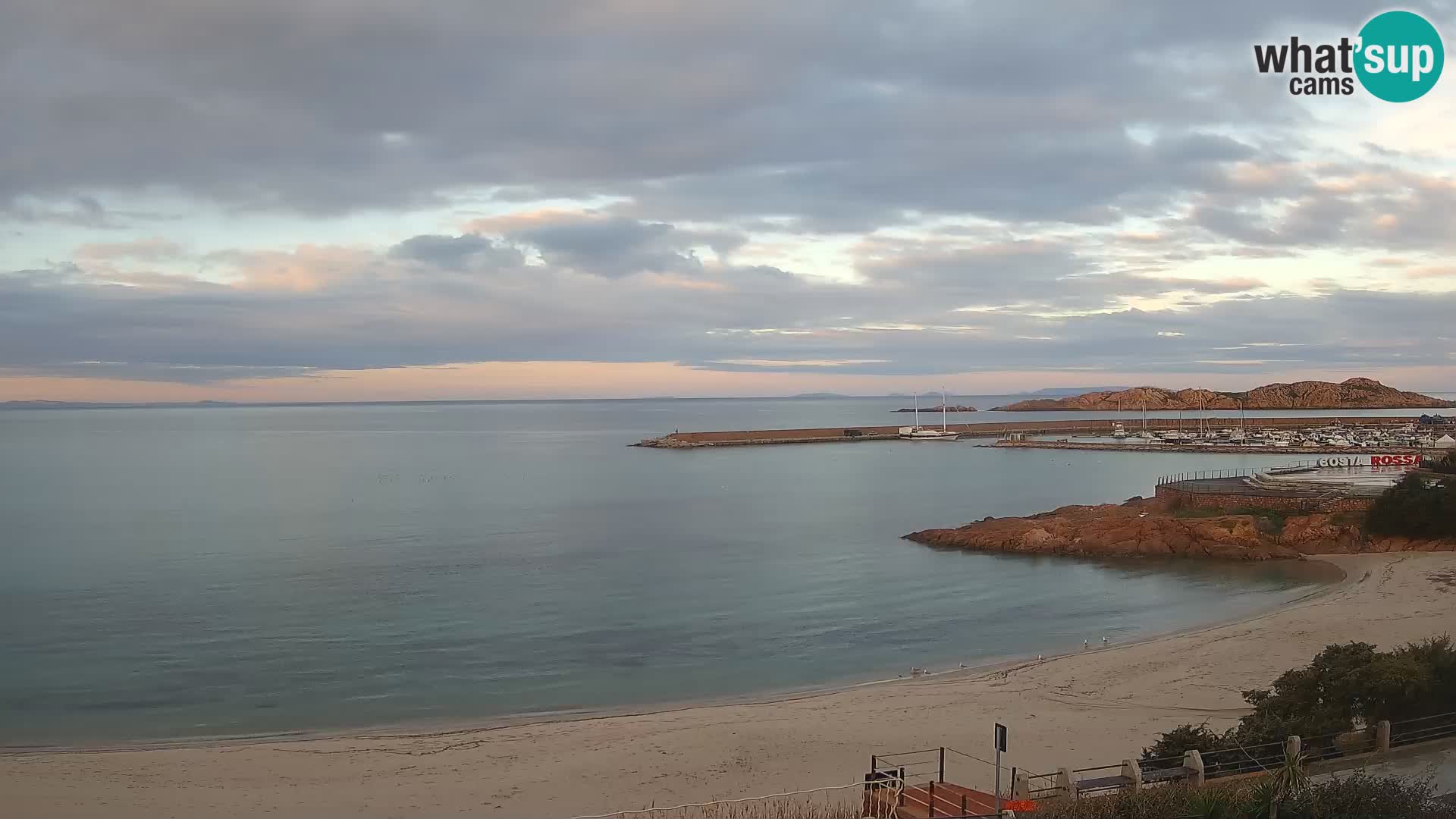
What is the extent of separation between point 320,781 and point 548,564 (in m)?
23.6

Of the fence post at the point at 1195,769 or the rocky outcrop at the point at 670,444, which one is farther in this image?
the rocky outcrop at the point at 670,444

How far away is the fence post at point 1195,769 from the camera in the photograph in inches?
436

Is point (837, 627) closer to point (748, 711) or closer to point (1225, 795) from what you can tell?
point (748, 711)

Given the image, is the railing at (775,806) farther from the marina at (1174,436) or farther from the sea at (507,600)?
the marina at (1174,436)

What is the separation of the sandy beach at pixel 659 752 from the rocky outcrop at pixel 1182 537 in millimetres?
16096

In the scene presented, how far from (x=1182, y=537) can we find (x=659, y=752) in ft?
96.1

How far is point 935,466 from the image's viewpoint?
3634 inches

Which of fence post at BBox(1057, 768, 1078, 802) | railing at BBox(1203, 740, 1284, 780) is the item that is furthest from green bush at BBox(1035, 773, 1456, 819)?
railing at BBox(1203, 740, 1284, 780)

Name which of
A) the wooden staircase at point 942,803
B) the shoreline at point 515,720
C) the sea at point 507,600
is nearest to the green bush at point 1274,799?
the wooden staircase at point 942,803

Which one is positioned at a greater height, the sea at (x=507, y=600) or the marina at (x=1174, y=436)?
the marina at (x=1174, y=436)

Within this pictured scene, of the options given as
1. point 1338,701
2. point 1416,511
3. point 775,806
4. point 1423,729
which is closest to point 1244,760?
point 1338,701

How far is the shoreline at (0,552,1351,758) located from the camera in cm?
1870

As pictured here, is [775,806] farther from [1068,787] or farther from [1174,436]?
[1174,436]

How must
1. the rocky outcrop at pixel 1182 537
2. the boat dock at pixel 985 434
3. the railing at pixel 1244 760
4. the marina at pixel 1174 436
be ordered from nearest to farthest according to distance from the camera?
1. the railing at pixel 1244 760
2. the rocky outcrop at pixel 1182 537
3. the marina at pixel 1174 436
4. the boat dock at pixel 985 434
